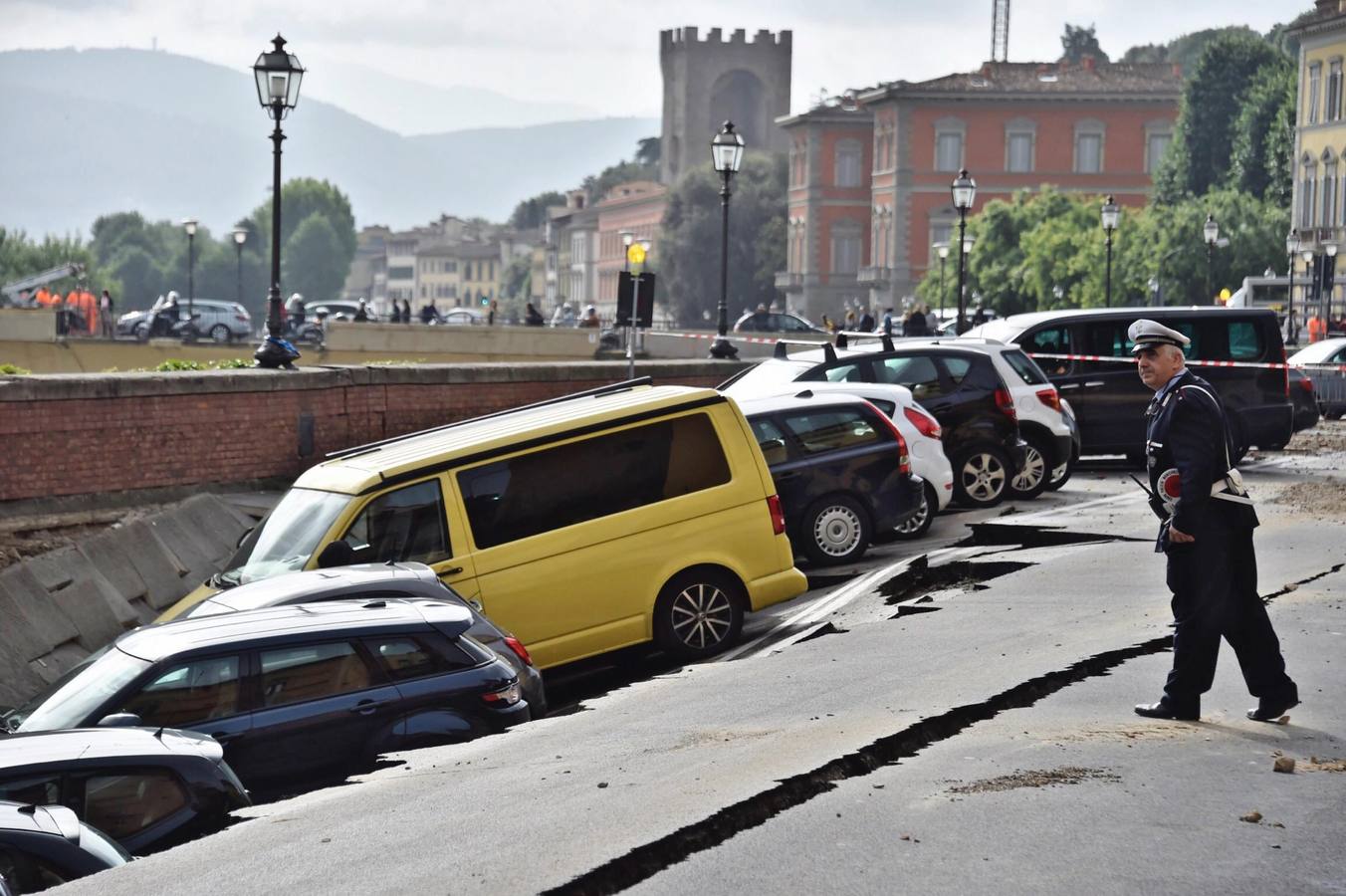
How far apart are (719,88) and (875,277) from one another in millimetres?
63647

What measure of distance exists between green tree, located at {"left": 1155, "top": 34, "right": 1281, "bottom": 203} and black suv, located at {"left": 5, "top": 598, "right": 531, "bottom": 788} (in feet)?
293

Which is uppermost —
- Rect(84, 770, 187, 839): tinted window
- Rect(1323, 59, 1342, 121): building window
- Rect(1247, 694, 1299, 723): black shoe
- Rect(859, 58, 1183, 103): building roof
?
Rect(859, 58, 1183, 103): building roof

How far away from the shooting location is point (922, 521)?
16781 mm

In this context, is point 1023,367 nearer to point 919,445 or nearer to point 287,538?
point 919,445

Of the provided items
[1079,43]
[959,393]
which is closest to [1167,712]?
[959,393]

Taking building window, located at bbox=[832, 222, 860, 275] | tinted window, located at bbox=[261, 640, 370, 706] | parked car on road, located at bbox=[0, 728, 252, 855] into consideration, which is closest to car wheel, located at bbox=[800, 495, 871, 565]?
tinted window, located at bbox=[261, 640, 370, 706]

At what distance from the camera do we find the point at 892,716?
853cm

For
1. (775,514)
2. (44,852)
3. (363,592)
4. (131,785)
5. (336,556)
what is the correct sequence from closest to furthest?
1. (44,852)
2. (131,785)
3. (363,592)
4. (336,556)
5. (775,514)

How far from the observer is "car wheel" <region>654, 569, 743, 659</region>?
41.1 ft

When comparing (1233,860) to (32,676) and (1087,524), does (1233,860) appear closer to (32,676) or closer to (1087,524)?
(1087,524)

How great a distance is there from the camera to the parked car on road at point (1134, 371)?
20.4 meters

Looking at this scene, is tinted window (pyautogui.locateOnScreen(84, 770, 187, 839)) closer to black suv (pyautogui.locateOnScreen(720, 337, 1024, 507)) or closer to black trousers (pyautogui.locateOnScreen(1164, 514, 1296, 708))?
black trousers (pyautogui.locateOnScreen(1164, 514, 1296, 708))

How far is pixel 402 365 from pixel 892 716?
44.6ft

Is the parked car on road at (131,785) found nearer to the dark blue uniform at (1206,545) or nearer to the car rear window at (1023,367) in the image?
the dark blue uniform at (1206,545)
